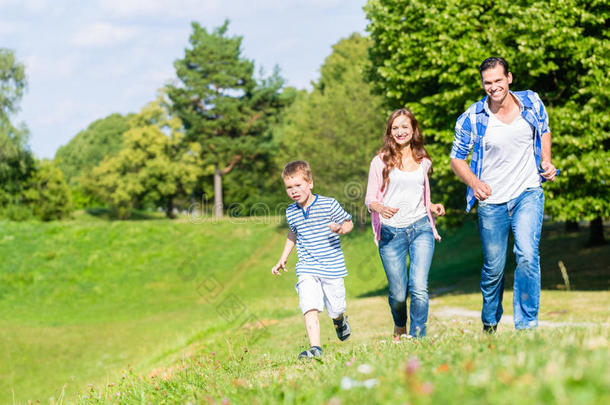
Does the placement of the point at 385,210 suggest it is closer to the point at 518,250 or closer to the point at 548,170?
the point at 518,250

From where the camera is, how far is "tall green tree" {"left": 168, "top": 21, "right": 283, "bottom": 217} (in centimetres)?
5466

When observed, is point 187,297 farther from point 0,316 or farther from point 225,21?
point 225,21

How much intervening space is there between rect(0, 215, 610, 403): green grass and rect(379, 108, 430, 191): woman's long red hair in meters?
1.95

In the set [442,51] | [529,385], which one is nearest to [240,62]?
[442,51]

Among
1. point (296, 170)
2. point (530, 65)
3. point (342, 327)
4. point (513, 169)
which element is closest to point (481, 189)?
point (513, 169)

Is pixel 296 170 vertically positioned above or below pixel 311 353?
above

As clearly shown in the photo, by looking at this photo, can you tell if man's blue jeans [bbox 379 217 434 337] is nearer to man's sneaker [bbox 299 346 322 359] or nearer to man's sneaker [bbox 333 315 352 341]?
man's sneaker [bbox 333 315 352 341]

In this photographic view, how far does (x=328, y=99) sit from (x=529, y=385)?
35612 mm

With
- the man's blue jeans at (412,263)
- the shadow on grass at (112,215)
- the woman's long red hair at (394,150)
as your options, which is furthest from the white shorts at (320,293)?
the shadow on grass at (112,215)

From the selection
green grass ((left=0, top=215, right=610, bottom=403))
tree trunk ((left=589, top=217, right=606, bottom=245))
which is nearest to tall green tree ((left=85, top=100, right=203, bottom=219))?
green grass ((left=0, top=215, right=610, bottom=403))

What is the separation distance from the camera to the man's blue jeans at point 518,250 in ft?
20.5

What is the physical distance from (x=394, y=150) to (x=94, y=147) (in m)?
87.2

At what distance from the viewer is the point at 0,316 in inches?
1081

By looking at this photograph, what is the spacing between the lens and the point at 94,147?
87500 mm
